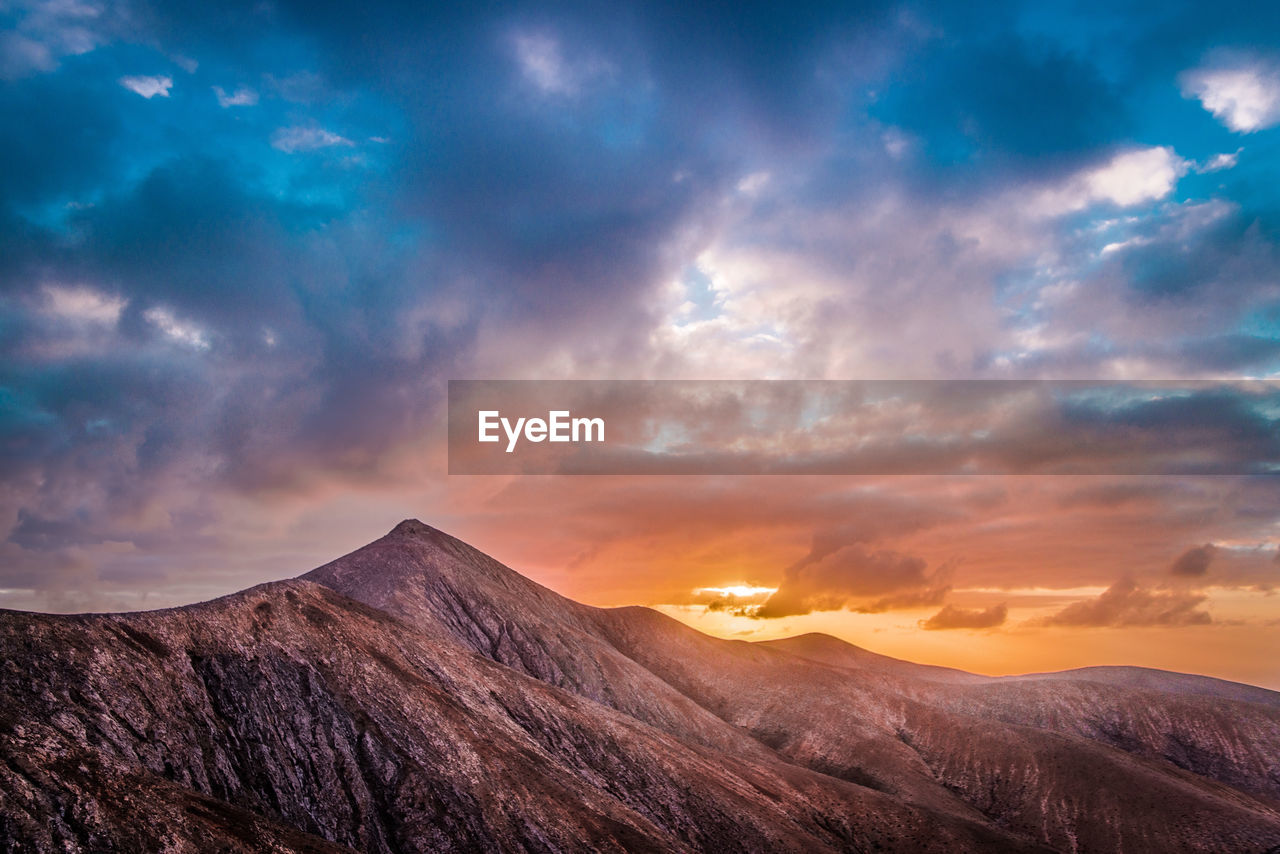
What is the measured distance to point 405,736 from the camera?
69562mm

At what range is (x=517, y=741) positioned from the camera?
78.2 metres

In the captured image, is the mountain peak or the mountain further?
the mountain peak

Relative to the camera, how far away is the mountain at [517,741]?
1953 inches

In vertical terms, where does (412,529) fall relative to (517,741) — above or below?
above

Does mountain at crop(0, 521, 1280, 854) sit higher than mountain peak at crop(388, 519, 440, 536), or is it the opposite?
mountain peak at crop(388, 519, 440, 536)

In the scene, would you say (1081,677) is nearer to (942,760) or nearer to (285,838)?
(942,760)

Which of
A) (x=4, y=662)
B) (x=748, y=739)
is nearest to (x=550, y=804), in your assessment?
(x=4, y=662)

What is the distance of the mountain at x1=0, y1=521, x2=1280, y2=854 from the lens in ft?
163

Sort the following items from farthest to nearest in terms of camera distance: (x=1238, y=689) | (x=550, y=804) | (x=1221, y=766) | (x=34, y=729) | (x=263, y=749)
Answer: (x=1238, y=689) → (x=1221, y=766) → (x=550, y=804) → (x=263, y=749) → (x=34, y=729)

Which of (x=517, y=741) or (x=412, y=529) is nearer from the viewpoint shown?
(x=517, y=741)

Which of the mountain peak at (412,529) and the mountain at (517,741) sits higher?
the mountain peak at (412,529)

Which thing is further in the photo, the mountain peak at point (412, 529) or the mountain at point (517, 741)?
the mountain peak at point (412, 529)

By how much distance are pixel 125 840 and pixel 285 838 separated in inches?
415

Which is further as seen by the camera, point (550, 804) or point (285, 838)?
point (550, 804)
